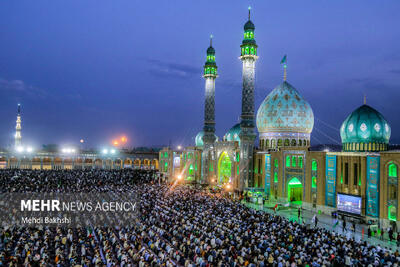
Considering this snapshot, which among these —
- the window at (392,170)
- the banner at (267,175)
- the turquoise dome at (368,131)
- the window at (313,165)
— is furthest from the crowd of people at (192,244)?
the banner at (267,175)

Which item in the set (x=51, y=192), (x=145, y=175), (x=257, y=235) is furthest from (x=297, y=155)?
(x=145, y=175)

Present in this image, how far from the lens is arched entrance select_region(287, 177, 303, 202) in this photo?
113 feet

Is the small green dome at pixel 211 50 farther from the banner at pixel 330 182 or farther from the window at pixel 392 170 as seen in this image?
the window at pixel 392 170

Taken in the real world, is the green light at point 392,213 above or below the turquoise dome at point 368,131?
below

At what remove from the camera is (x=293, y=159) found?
33.6 metres

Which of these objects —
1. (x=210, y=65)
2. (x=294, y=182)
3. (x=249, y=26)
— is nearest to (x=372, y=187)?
(x=294, y=182)

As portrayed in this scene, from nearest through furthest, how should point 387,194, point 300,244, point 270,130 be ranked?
point 300,244 < point 387,194 < point 270,130

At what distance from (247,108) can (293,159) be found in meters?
9.77

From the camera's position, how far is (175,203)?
90.7 feet

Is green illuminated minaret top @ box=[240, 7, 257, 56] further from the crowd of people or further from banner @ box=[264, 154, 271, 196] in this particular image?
the crowd of people

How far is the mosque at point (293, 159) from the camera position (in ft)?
82.4

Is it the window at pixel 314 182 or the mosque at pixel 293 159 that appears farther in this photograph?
the window at pixel 314 182

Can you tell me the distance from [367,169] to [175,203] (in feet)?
50.6

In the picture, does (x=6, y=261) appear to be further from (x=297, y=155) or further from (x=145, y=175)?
(x=145, y=175)
